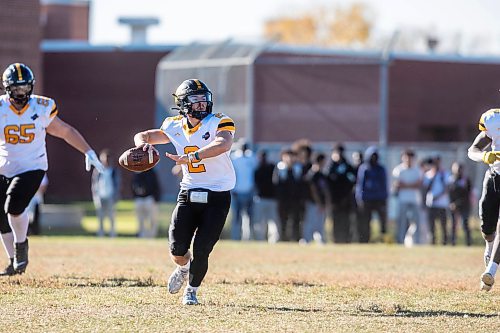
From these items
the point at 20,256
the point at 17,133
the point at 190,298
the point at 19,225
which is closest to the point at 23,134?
the point at 17,133

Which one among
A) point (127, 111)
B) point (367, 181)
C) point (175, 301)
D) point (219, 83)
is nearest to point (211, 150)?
point (175, 301)

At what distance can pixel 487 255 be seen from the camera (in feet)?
34.8

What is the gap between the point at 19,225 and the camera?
35.6ft

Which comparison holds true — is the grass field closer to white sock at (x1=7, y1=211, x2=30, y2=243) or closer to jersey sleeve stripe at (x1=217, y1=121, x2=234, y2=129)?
white sock at (x1=7, y1=211, x2=30, y2=243)

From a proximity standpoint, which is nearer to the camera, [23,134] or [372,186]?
[23,134]

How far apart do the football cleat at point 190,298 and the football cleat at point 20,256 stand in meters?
2.56

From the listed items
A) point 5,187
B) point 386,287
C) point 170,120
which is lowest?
point 386,287

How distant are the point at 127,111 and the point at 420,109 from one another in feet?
33.1

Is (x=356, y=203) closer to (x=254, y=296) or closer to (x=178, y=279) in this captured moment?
(x=254, y=296)

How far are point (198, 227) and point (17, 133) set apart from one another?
2.43 metres

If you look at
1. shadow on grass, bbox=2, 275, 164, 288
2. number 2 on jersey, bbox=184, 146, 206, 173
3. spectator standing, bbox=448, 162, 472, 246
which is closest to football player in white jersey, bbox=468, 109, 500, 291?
number 2 on jersey, bbox=184, 146, 206, 173

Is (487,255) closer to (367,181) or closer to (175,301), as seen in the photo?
(175,301)

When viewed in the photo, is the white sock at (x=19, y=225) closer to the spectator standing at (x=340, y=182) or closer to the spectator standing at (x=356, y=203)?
the spectator standing at (x=340, y=182)

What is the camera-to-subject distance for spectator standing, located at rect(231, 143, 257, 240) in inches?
787
